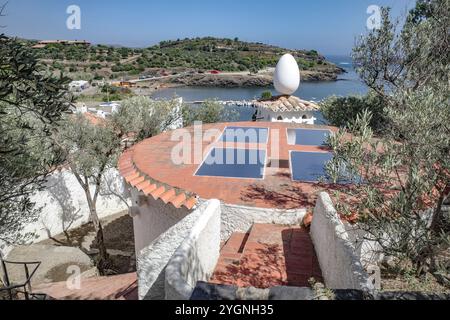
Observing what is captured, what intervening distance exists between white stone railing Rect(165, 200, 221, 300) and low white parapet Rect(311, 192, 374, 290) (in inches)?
81.9

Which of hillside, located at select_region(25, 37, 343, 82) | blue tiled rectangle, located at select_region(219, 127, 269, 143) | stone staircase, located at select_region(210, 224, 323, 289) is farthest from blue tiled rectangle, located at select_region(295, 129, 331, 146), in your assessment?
hillside, located at select_region(25, 37, 343, 82)

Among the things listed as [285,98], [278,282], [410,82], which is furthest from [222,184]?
[285,98]

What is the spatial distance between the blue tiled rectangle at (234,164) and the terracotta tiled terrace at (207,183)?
239 mm

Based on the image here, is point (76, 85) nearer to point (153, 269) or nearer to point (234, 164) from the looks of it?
point (234, 164)

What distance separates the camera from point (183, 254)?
17.3 feet

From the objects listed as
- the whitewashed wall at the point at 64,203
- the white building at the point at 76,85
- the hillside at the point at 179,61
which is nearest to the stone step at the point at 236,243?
the white building at the point at 76,85

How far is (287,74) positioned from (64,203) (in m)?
14.0

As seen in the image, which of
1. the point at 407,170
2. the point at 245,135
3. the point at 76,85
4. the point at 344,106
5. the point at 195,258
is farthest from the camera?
the point at 76,85

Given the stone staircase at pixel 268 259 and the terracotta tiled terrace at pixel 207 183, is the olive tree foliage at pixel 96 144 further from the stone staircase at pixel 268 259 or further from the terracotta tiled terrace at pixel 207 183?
the stone staircase at pixel 268 259

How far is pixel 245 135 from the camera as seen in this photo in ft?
46.8

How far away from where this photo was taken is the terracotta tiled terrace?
8594 millimetres

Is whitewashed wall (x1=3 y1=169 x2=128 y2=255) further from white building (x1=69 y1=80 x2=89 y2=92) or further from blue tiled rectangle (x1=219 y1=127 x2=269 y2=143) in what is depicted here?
blue tiled rectangle (x1=219 y1=127 x2=269 y2=143)

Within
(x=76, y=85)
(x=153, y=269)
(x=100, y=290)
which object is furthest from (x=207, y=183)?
(x=76, y=85)

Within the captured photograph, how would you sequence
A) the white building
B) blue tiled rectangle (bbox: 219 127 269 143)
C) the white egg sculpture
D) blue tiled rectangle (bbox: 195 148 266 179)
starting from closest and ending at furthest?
1. blue tiled rectangle (bbox: 195 148 266 179)
2. the white building
3. blue tiled rectangle (bbox: 219 127 269 143)
4. the white egg sculpture
